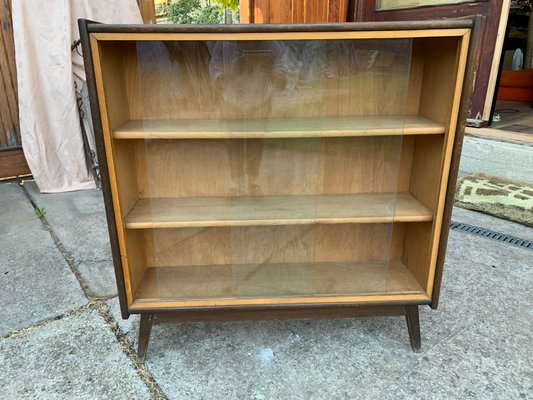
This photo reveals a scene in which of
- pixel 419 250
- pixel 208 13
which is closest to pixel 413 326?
pixel 419 250

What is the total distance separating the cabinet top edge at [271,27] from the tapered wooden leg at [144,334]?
100 cm

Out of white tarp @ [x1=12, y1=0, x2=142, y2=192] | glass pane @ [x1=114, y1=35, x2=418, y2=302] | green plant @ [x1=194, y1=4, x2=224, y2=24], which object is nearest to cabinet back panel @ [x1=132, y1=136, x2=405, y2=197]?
glass pane @ [x1=114, y1=35, x2=418, y2=302]

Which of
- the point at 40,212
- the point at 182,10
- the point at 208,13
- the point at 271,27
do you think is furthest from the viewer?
the point at 208,13

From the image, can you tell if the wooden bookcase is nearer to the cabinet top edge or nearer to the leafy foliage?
the cabinet top edge

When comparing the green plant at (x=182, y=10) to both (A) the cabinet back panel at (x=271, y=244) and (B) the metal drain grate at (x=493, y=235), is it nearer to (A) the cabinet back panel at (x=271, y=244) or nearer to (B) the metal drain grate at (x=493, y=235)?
(B) the metal drain grate at (x=493, y=235)

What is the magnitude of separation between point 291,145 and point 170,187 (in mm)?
514

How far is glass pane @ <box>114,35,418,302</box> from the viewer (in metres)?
1.43

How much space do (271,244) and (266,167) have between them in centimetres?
32

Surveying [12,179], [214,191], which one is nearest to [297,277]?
[214,191]

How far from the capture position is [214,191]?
1646mm

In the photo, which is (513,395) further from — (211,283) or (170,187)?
(170,187)

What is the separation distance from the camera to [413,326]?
1.58m

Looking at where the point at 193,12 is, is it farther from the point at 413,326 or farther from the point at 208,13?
the point at 413,326

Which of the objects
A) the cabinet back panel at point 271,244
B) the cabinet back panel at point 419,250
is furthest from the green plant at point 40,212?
the cabinet back panel at point 419,250
